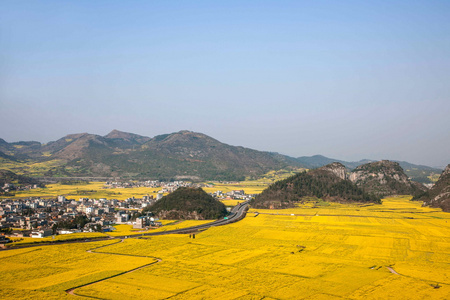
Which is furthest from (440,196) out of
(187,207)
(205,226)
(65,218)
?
(65,218)

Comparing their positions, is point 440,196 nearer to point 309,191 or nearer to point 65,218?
point 309,191

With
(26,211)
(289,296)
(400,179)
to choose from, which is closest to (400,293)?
(289,296)

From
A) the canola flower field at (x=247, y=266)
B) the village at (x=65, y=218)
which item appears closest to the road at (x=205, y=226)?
the canola flower field at (x=247, y=266)

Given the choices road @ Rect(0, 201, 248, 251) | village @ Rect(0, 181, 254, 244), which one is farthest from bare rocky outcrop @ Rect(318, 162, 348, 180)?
village @ Rect(0, 181, 254, 244)

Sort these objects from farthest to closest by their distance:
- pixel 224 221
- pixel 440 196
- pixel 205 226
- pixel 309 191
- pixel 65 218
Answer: pixel 309 191 → pixel 440 196 → pixel 224 221 → pixel 65 218 → pixel 205 226

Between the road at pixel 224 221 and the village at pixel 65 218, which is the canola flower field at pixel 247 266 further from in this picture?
the village at pixel 65 218
